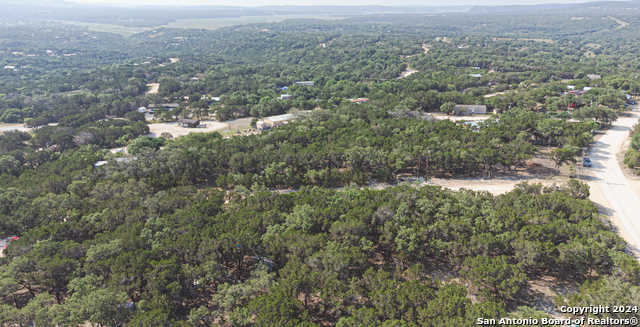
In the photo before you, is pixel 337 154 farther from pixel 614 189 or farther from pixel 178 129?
pixel 178 129

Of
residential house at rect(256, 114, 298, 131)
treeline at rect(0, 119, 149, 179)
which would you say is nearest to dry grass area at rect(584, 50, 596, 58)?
residential house at rect(256, 114, 298, 131)

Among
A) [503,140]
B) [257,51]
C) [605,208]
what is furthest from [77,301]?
[257,51]

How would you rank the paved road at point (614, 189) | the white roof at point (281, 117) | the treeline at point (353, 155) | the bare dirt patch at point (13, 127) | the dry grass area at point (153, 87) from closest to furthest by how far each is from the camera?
the paved road at point (614, 189) → the treeline at point (353, 155) → the white roof at point (281, 117) → the bare dirt patch at point (13, 127) → the dry grass area at point (153, 87)

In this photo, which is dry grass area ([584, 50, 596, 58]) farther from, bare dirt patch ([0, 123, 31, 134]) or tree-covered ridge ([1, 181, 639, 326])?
bare dirt patch ([0, 123, 31, 134])

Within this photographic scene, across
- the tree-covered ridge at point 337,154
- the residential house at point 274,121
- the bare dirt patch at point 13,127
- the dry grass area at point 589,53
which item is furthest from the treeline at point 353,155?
Result: the dry grass area at point 589,53

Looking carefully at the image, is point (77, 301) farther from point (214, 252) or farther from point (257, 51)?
point (257, 51)

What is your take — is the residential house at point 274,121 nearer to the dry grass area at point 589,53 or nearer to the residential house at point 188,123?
the residential house at point 188,123

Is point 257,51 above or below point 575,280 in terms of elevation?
above

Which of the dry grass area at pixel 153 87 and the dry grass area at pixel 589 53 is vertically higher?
the dry grass area at pixel 589 53

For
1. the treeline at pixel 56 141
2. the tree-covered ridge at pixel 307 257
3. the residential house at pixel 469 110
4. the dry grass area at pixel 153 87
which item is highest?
Result: the dry grass area at pixel 153 87
